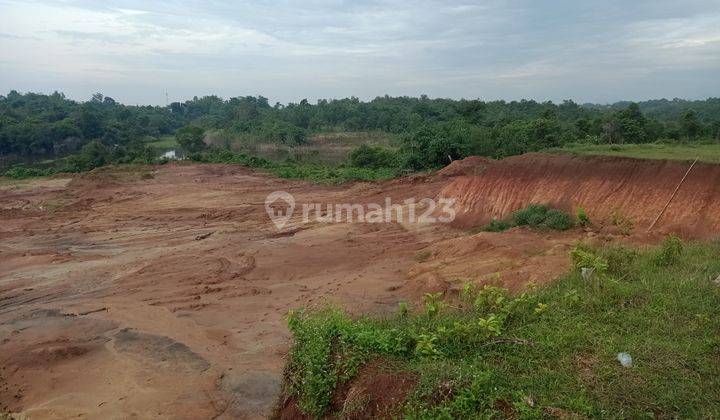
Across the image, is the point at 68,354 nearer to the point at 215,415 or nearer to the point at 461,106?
the point at 215,415

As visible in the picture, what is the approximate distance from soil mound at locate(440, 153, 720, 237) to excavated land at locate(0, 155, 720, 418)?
35 mm

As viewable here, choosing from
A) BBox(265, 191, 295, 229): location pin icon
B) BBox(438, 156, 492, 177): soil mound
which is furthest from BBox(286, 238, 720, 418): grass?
BBox(438, 156, 492, 177): soil mound

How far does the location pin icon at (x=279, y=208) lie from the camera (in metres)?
16.3

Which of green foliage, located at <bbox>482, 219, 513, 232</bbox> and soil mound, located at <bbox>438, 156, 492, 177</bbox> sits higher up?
soil mound, located at <bbox>438, 156, 492, 177</bbox>

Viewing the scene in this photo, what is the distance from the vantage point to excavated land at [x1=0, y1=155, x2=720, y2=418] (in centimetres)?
642

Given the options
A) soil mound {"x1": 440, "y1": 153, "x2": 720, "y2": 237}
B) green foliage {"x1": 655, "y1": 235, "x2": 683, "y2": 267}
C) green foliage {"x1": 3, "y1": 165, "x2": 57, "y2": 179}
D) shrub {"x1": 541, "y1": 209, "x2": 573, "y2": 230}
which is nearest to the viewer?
green foliage {"x1": 655, "y1": 235, "x2": 683, "y2": 267}

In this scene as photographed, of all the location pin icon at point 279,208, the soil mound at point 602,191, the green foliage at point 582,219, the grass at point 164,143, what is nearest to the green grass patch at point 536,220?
the green foliage at point 582,219

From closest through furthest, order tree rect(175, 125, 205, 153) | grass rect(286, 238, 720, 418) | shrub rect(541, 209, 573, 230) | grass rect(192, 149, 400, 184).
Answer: grass rect(286, 238, 720, 418) → shrub rect(541, 209, 573, 230) → grass rect(192, 149, 400, 184) → tree rect(175, 125, 205, 153)

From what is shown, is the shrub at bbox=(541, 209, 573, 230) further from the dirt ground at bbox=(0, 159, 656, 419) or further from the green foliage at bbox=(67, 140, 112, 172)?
the green foliage at bbox=(67, 140, 112, 172)

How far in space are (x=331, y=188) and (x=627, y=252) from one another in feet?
52.6

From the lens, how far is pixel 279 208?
18109mm

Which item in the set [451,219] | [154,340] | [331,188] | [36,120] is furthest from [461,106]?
[36,120]

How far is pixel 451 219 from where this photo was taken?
47.3 ft

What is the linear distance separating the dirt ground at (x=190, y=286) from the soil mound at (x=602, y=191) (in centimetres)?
109
